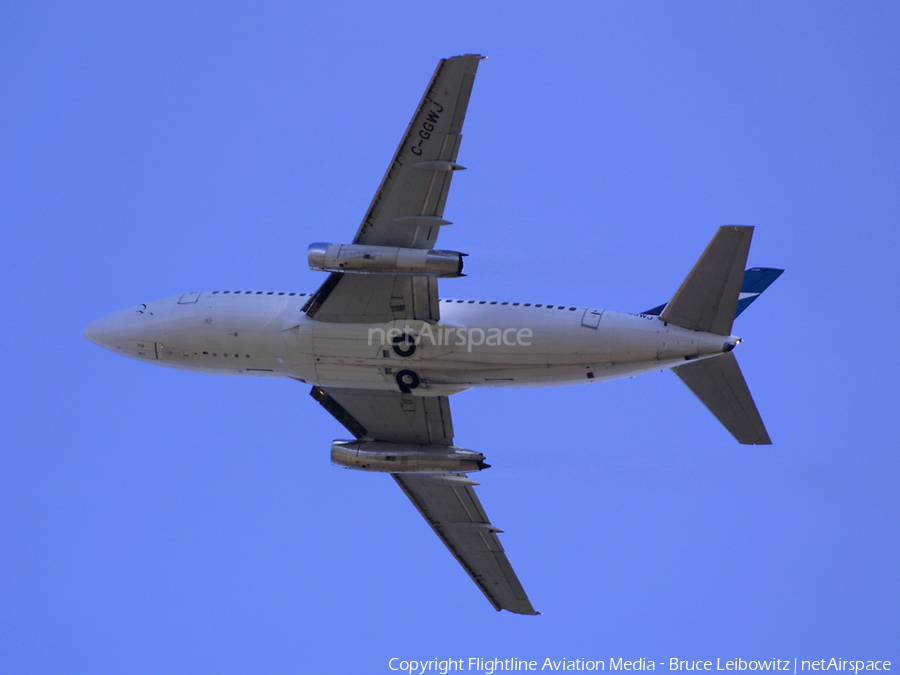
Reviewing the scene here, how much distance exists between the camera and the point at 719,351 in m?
32.4

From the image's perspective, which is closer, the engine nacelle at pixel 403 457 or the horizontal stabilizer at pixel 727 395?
the horizontal stabilizer at pixel 727 395

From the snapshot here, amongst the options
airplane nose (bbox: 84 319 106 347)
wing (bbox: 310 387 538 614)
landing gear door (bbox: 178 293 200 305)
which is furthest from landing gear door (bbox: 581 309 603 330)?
airplane nose (bbox: 84 319 106 347)

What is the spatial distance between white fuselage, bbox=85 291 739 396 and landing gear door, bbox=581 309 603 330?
1.6 inches

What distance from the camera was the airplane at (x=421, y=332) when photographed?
32.2 metres

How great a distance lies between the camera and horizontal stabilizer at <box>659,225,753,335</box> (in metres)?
32.0

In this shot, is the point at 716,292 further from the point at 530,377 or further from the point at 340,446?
the point at 340,446

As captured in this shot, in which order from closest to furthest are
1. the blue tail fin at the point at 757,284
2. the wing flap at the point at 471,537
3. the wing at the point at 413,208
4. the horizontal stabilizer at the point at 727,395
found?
the wing at the point at 413,208 < the horizontal stabilizer at the point at 727,395 < the blue tail fin at the point at 757,284 < the wing flap at the point at 471,537

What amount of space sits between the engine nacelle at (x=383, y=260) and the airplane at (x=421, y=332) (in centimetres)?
4

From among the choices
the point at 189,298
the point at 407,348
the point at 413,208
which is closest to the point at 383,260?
the point at 413,208

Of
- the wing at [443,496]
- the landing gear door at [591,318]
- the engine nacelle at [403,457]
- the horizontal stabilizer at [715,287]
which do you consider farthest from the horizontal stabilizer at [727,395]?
the wing at [443,496]

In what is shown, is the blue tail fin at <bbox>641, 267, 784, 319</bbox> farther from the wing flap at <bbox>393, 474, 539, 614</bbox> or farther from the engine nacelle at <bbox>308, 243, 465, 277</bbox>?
the wing flap at <bbox>393, 474, 539, 614</bbox>

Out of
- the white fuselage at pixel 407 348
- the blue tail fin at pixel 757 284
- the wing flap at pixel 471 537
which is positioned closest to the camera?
the white fuselage at pixel 407 348

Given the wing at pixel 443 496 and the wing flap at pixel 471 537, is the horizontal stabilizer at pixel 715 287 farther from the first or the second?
the wing flap at pixel 471 537

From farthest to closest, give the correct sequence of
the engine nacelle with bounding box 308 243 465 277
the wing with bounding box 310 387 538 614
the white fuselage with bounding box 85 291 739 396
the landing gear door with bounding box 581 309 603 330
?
the wing with bounding box 310 387 538 614
the landing gear door with bounding box 581 309 603 330
the white fuselage with bounding box 85 291 739 396
the engine nacelle with bounding box 308 243 465 277
